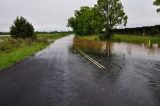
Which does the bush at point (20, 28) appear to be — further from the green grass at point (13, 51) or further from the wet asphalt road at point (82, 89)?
the wet asphalt road at point (82, 89)

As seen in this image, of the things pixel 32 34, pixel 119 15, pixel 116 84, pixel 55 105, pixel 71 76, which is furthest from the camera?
pixel 119 15


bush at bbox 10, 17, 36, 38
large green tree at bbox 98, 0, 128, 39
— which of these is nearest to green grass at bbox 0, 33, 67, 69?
bush at bbox 10, 17, 36, 38

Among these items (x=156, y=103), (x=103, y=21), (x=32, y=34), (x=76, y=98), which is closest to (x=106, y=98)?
(x=76, y=98)

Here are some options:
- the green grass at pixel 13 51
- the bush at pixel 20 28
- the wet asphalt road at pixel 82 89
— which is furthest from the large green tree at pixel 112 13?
the wet asphalt road at pixel 82 89

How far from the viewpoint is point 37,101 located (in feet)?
30.7

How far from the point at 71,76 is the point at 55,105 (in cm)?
569

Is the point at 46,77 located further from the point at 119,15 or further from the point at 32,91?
the point at 119,15

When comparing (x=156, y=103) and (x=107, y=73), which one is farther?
(x=107, y=73)

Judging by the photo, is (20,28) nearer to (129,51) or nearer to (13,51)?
(13,51)

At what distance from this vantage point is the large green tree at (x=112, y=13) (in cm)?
6912

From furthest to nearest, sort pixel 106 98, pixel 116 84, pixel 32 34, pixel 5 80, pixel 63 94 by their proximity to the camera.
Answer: pixel 32 34 < pixel 5 80 < pixel 116 84 < pixel 63 94 < pixel 106 98

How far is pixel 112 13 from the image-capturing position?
69062mm

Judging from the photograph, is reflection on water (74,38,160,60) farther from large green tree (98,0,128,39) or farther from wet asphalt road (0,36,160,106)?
large green tree (98,0,128,39)

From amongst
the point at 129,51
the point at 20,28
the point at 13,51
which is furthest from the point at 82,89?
the point at 20,28
